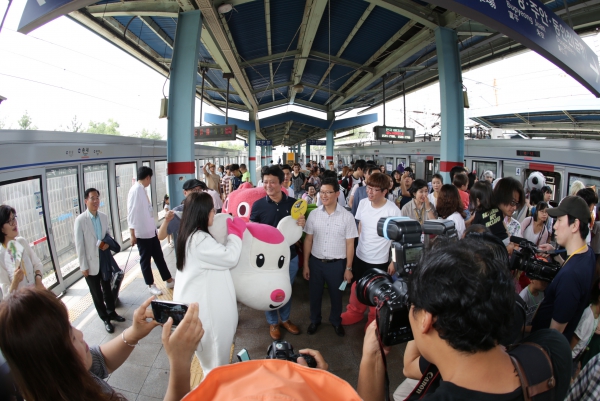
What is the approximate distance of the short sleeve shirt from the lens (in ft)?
5.91

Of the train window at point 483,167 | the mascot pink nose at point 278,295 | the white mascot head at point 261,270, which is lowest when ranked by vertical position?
the mascot pink nose at point 278,295

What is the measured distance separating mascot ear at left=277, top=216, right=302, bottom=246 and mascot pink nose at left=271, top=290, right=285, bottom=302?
559mm

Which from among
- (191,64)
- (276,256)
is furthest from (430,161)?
(276,256)

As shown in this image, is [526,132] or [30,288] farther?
[526,132]

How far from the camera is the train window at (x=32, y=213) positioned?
3.69m

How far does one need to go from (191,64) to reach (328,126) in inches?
561

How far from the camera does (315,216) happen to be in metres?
3.21

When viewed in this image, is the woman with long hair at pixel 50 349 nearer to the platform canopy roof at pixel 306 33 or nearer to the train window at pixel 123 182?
the platform canopy roof at pixel 306 33

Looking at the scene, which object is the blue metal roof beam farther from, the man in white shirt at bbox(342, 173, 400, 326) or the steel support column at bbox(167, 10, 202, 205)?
the man in white shirt at bbox(342, 173, 400, 326)

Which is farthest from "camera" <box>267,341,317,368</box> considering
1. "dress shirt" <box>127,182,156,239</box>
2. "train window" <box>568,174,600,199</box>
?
"train window" <box>568,174,600,199</box>

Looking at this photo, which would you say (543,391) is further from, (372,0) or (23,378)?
(372,0)

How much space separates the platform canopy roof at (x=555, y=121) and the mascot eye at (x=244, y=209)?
10019 millimetres

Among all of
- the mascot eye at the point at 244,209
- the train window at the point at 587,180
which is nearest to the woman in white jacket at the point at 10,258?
the mascot eye at the point at 244,209

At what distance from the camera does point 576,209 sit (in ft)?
6.29
